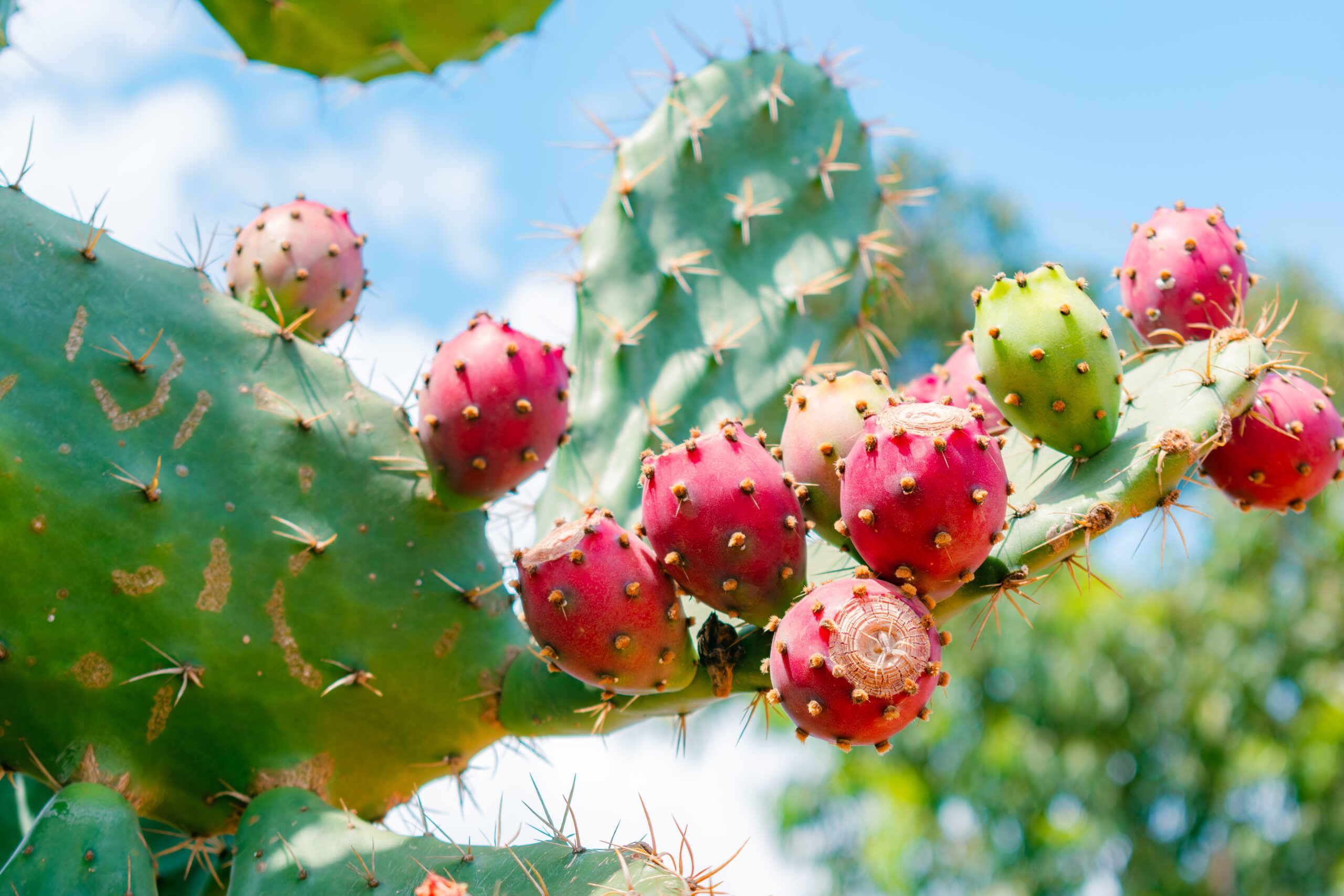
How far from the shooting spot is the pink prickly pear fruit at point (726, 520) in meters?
0.99

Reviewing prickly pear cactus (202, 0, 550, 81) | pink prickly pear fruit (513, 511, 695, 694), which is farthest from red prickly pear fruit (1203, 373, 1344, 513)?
prickly pear cactus (202, 0, 550, 81)

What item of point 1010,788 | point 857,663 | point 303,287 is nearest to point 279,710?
point 303,287

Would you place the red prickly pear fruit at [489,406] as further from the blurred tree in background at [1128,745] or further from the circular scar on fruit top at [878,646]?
the blurred tree in background at [1128,745]

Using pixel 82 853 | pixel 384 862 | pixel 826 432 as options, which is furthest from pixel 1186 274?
pixel 82 853

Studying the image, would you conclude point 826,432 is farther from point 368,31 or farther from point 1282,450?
point 368,31

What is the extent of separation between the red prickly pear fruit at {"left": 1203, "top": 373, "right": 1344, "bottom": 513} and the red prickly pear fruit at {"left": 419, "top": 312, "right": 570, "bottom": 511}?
0.84 meters

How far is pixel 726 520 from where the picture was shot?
3.26 ft

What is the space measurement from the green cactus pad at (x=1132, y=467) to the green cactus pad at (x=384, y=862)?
0.42 metres

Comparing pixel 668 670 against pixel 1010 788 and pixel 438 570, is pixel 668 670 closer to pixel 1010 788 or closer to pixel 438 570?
pixel 438 570

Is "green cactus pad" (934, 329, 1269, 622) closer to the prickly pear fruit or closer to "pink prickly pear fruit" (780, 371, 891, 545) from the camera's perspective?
the prickly pear fruit

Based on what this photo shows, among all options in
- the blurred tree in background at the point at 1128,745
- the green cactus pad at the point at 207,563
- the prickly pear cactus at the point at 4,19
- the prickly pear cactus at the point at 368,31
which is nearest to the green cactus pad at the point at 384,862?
the green cactus pad at the point at 207,563

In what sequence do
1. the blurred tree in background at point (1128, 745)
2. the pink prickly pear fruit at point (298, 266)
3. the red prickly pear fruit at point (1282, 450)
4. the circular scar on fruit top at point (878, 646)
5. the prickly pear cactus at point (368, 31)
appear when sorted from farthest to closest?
the blurred tree in background at point (1128, 745) → the prickly pear cactus at point (368, 31) → the pink prickly pear fruit at point (298, 266) → the red prickly pear fruit at point (1282, 450) → the circular scar on fruit top at point (878, 646)

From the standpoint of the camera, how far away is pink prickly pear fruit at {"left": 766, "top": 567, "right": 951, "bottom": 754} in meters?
0.89

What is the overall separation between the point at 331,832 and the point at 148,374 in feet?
1.89
